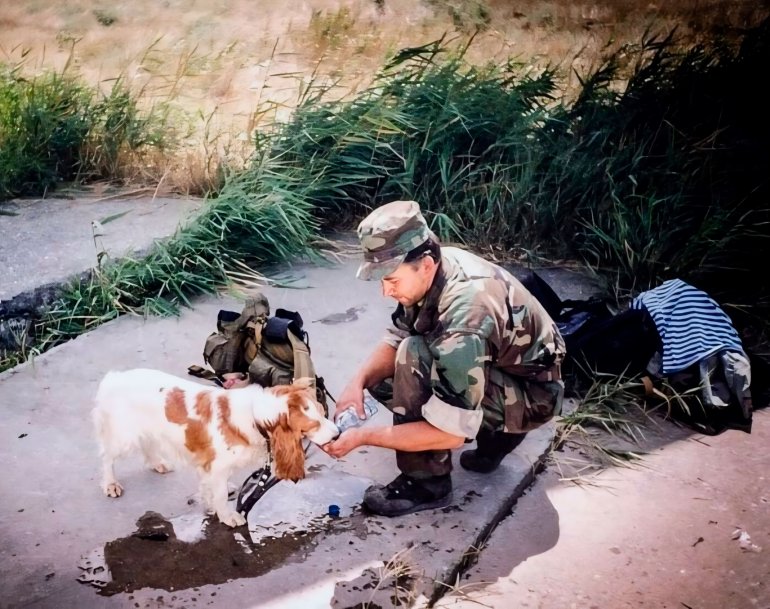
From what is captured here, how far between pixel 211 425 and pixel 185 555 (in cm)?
40

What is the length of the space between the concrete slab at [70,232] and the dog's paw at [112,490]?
1.53 m

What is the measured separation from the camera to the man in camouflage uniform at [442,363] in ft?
8.18

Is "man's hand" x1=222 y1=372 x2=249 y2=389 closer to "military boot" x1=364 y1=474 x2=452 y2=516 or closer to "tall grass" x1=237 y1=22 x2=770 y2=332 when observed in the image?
"military boot" x1=364 y1=474 x2=452 y2=516

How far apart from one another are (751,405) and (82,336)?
2989 mm

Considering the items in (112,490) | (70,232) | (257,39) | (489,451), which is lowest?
(489,451)

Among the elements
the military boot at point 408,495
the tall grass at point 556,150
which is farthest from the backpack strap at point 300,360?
the tall grass at point 556,150

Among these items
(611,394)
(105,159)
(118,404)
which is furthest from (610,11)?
(118,404)

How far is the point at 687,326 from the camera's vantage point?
12.0 ft

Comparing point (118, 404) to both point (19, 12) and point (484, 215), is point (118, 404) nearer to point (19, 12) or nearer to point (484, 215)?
point (484, 215)

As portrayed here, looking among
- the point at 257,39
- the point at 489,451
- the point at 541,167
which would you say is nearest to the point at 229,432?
the point at 489,451

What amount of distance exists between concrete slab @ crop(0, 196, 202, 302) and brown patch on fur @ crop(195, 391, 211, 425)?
174cm

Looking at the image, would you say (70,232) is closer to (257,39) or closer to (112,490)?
(257,39)

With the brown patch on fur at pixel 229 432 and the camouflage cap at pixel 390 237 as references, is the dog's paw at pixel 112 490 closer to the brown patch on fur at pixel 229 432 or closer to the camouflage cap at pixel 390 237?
the brown patch on fur at pixel 229 432

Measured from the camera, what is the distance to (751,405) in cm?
356
